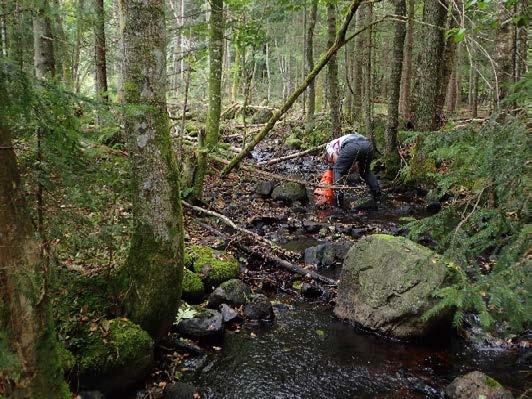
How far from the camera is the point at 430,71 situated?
12.1m

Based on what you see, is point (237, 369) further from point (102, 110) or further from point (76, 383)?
point (102, 110)

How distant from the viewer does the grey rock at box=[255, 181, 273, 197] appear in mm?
12742

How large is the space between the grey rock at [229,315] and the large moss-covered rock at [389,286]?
4.66 feet

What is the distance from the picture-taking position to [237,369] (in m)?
5.08

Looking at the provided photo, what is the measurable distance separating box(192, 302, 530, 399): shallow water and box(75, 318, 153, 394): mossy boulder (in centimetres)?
74

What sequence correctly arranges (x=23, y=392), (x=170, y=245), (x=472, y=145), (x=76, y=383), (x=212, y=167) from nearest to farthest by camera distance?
(x=23, y=392) < (x=472, y=145) < (x=76, y=383) < (x=170, y=245) < (x=212, y=167)

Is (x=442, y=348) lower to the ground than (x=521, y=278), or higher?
lower

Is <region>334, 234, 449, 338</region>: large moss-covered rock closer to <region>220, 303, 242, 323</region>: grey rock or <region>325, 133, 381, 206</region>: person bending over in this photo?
<region>220, 303, 242, 323</region>: grey rock

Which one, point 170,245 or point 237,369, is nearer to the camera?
point 170,245

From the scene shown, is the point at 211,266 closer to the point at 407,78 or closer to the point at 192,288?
the point at 192,288

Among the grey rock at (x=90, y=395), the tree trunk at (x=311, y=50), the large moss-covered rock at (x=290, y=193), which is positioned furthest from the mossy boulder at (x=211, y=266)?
the tree trunk at (x=311, y=50)

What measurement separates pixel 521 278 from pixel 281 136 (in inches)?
850

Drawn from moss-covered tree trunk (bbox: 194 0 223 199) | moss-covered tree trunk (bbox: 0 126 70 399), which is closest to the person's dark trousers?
moss-covered tree trunk (bbox: 194 0 223 199)

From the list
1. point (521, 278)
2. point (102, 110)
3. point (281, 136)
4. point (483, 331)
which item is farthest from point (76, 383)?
point (281, 136)
